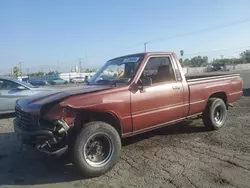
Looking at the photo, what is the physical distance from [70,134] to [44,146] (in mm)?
422

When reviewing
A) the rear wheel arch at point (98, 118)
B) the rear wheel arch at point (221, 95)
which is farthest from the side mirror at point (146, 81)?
the rear wheel arch at point (221, 95)

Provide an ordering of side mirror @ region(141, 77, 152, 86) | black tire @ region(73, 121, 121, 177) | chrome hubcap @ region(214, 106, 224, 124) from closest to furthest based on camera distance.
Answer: black tire @ region(73, 121, 121, 177), side mirror @ region(141, 77, 152, 86), chrome hubcap @ region(214, 106, 224, 124)

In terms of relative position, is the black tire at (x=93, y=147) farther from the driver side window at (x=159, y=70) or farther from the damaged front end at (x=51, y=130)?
the driver side window at (x=159, y=70)

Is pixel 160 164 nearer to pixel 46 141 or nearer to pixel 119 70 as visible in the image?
pixel 46 141

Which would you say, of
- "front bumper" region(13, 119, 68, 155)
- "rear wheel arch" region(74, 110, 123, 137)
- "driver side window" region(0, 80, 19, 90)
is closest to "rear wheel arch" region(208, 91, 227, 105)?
"rear wheel arch" region(74, 110, 123, 137)

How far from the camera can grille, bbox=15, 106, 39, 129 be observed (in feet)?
14.8

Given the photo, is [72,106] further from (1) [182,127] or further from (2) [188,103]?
(1) [182,127]

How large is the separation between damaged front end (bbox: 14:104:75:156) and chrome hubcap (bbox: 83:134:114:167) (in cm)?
38

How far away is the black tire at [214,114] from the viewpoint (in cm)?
695

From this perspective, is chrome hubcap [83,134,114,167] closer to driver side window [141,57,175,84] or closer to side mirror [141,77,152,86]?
side mirror [141,77,152,86]

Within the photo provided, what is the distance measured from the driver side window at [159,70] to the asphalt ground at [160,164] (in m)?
1.39

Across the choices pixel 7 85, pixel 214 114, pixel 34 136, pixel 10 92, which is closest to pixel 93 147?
pixel 34 136

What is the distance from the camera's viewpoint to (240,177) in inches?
166

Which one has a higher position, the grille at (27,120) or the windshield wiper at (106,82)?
the windshield wiper at (106,82)
